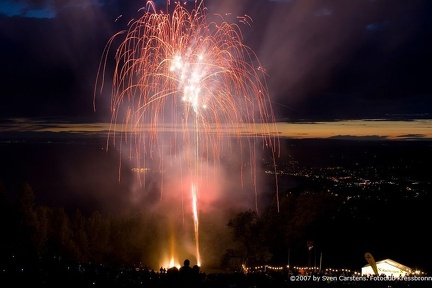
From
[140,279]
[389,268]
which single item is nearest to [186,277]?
[140,279]

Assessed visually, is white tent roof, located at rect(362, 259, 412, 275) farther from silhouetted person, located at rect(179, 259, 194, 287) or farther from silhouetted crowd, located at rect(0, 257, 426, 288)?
silhouetted person, located at rect(179, 259, 194, 287)

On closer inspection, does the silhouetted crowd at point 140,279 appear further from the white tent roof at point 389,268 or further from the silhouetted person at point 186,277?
the white tent roof at point 389,268

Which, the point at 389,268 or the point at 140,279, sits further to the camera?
the point at 389,268

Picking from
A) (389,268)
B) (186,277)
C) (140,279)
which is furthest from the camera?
(389,268)

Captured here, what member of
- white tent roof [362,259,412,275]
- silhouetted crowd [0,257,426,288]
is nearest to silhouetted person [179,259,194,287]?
silhouetted crowd [0,257,426,288]

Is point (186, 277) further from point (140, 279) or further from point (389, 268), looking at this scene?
point (389, 268)

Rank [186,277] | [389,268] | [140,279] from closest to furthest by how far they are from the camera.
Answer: [186,277], [140,279], [389,268]

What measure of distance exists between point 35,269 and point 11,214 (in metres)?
20.0

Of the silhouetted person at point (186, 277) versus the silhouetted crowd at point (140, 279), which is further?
the silhouetted crowd at point (140, 279)

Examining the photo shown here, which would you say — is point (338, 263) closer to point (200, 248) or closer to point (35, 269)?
point (200, 248)

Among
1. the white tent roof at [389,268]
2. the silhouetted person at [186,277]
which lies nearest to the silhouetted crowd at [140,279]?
the silhouetted person at [186,277]

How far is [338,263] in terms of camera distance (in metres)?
27.0

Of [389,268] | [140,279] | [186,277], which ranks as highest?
[186,277]

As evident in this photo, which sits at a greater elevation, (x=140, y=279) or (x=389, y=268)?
(x=140, y=279)
